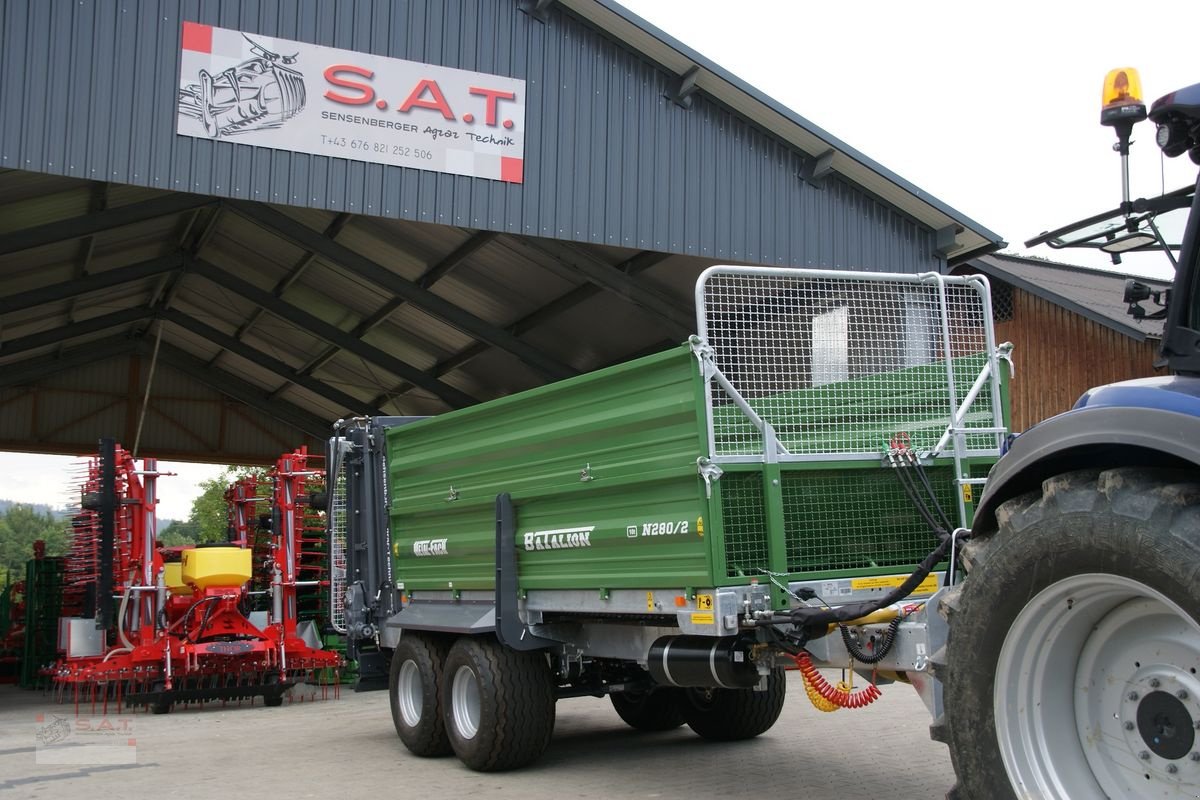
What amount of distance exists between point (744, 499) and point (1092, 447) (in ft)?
7.95

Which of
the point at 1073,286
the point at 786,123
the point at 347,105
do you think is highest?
the point at 786,123

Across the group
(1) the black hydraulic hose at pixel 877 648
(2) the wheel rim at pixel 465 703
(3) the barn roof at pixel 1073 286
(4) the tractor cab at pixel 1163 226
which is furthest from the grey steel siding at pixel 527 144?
(4) the tractor cab at pixel 1163 226

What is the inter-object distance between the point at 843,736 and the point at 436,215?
24.0 feet

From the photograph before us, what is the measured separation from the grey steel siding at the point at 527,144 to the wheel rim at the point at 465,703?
6.33 metres

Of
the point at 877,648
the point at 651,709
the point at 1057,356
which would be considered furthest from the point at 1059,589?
the point at 1057,356

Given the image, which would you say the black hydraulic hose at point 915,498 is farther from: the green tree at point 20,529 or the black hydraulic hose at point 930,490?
the green tree at point 20,529

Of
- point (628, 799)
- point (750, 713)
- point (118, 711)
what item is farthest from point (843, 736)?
point (118, 711)

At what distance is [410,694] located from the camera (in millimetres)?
8508

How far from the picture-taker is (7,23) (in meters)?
10.8

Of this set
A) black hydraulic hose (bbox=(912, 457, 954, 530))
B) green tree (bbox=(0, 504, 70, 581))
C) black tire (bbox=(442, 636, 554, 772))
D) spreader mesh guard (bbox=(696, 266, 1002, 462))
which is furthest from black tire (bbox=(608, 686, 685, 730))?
green tree (bbox=(0, 504, 70, 581))

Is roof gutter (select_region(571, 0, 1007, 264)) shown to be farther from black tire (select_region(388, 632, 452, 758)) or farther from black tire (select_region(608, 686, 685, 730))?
black tire (select_region(388, 632, 452, 758))

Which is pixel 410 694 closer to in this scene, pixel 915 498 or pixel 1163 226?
pixel 915 498

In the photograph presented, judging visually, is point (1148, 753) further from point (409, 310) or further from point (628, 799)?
point (409, 310)

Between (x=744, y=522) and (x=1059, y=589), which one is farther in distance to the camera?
(x=744, y=522)
